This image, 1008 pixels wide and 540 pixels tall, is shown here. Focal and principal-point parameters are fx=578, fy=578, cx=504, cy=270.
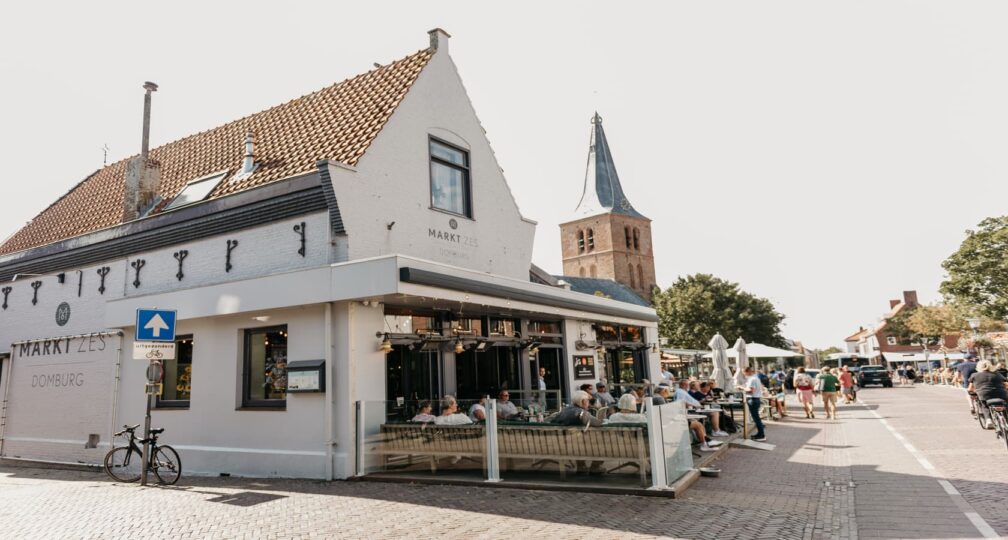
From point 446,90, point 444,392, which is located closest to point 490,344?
point 444,392

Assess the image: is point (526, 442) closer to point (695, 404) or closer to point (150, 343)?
point (695, 404)

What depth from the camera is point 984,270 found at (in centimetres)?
4138

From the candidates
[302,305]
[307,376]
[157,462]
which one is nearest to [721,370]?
[307,376]

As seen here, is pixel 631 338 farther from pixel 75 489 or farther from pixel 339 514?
pixel 75 489

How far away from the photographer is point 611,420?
8156 millimetres

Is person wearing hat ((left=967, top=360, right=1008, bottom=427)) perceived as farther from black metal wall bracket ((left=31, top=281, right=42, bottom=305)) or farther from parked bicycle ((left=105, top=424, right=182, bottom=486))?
black metal wall bracket ((left=31, top=281, right=42, bottom=305))

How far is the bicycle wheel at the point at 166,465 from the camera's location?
9.75m

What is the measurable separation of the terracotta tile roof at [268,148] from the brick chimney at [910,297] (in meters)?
Answer: 99.7

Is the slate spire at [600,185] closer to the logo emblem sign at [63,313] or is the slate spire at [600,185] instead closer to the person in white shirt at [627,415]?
the logo emblem sign at [63,313]

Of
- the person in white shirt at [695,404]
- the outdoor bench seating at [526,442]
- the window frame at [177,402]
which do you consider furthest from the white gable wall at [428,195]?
the person in white shirt at [695,404]

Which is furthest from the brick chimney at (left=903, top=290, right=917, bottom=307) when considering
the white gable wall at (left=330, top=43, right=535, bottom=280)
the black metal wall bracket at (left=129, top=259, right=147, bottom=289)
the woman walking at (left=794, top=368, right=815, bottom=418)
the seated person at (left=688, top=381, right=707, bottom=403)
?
the black metal wall bracket at (left=129, top=259, right=147, bottom=289)

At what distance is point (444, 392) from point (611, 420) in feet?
14.1

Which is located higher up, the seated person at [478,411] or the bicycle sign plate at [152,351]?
the bicycle sign plate at [152,351]

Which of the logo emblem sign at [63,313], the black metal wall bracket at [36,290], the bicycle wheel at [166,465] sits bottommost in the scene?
the bicycle wheel at [166,465]
